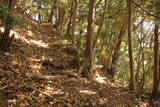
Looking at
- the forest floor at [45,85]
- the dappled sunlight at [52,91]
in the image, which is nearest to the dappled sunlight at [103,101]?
the forest floor at [45,85]

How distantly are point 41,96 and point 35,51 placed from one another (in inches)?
166

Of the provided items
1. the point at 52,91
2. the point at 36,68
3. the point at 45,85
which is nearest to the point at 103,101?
the point at 52,91

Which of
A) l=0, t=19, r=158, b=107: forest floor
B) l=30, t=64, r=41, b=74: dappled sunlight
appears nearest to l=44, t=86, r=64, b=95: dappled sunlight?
l=0, t=19, r=158, b=107: forest floor

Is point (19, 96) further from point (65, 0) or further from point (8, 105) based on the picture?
point (65, 0)

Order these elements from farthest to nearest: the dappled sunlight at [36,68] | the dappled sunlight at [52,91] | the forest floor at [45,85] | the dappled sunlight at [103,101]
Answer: the dappled sunlight at [36,68] < the dappled sunlight at [103,101] < the dappled sunlight at [52,91] < the forest floor at [45,85]

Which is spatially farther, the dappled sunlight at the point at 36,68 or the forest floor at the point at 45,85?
the dappled sunlight at the point at 36,68

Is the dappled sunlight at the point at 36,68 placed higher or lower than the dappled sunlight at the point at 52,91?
higher

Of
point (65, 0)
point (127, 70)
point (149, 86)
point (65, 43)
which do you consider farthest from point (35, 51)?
point (127, 70)

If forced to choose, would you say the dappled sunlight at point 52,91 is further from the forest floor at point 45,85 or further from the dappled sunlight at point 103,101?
the dappled sunlight at point 103,101

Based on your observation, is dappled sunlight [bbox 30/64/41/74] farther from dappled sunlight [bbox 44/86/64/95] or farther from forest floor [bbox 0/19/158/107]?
dappled sunlight [bbox 44/86/64/95]

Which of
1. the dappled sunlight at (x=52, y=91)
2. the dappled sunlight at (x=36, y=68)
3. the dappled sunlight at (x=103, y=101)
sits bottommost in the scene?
the dappled sunlight at (x=103, y=101)

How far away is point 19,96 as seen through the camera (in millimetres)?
3975

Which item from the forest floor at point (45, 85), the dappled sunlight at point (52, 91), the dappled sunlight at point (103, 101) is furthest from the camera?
the dappled sunlight at point (103, 101)

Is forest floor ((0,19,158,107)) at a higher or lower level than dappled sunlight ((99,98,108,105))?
higher
